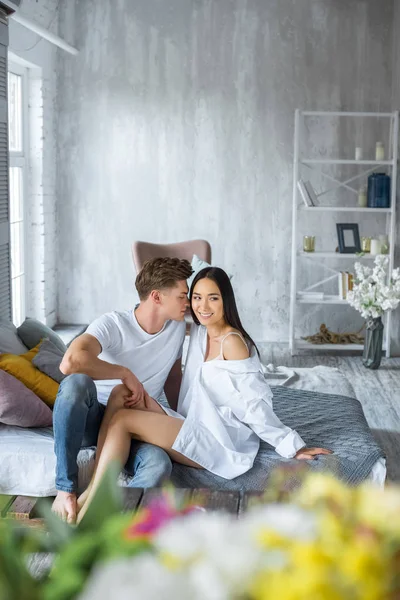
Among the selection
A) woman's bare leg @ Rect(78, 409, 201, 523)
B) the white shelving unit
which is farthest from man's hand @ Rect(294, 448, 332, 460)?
the white shelving unit

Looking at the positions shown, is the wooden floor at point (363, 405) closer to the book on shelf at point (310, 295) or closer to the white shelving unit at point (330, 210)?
the white shelving unit at point (330, 210)

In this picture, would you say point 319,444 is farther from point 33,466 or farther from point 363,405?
point 363,405

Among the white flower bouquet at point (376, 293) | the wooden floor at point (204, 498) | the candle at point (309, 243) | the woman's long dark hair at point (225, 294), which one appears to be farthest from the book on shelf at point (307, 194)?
the wooden floor at point (204, 498)

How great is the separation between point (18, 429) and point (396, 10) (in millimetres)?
4967

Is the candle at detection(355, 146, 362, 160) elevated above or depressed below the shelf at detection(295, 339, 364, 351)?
above

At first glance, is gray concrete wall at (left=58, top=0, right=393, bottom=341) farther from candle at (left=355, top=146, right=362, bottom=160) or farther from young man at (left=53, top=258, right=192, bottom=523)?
young man at (left=53, top=258, right=192, bottom=523)

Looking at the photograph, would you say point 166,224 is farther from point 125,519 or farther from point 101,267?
point 125,519

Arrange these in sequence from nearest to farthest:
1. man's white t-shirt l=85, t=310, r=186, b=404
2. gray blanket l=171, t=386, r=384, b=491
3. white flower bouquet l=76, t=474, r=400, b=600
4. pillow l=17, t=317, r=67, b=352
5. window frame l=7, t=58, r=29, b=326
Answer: white flower bouquet l=76, t=474, r=400, b=600, gray blanket l=171, t=386, r=384, b=491, man's white t-shirt l=85, t=310, r=186, b=404, pillow l=17, t=317, r=67, b=352, window frame l=7, t=58, r=29, b=326

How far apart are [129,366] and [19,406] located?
1.47 feet

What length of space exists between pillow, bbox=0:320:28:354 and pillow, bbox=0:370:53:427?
0.42 m

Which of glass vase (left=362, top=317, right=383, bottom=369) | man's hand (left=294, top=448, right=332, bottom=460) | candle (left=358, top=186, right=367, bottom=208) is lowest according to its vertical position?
glass vase (left=362, top=317, right=383, bottom=369)

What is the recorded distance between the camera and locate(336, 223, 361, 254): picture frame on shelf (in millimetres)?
6777

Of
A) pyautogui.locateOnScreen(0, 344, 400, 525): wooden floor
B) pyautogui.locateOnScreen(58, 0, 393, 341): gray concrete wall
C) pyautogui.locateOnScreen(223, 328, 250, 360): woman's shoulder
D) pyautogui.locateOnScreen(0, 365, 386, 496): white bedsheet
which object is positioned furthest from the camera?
pyautogui.locateOnScreen(58, 0, 393, 341): gray concrete wall

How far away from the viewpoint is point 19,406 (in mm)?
3291
